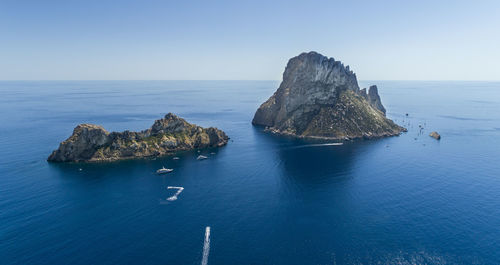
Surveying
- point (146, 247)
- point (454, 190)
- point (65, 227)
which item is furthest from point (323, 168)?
point (65, 227)

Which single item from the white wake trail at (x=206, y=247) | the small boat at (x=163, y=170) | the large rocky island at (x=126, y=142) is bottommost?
the white wake trail at (x=206, y=247)

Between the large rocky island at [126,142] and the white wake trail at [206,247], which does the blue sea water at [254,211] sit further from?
the large rocky island at [126,142]

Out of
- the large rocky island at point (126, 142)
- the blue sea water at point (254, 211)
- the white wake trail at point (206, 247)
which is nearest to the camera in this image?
the white wake trail at point (206, 247)

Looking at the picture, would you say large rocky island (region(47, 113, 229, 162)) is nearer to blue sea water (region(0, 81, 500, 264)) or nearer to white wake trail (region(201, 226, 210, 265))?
blue sea water (region(0, 81, 500, 264))

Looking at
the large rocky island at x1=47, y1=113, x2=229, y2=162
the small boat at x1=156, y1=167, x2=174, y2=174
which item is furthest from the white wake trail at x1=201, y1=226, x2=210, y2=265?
the large rocky island at x1=47, y1=113, x2=229, y2=162

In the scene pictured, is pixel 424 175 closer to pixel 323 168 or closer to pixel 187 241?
pixel 323 168

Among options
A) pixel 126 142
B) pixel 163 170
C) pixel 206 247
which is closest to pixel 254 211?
pixel 206 247

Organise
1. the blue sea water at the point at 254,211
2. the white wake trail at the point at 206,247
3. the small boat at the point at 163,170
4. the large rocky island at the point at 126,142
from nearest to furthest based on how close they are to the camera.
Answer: the white wake trail at the point at 206,247 → the blue sea water at the point at 254,211 → the small boat at the point at 163,170 → the large rocky island at the point at 126,142

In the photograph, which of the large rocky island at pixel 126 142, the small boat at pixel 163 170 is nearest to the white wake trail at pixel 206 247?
the small boat at pixel 163 170

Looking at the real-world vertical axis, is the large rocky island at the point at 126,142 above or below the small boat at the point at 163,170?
above
